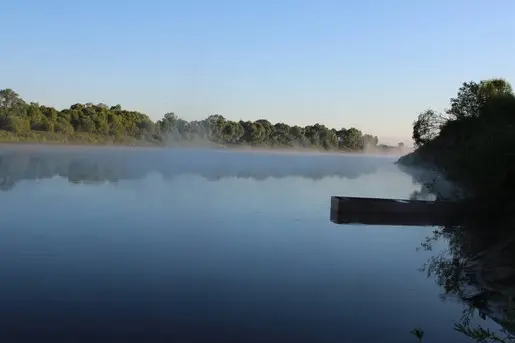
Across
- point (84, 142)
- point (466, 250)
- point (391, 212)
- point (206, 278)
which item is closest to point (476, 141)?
point (391, 212)

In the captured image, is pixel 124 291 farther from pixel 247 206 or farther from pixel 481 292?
pixel 247 206

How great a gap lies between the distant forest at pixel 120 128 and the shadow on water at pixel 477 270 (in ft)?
324

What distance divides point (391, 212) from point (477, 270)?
12304 mm

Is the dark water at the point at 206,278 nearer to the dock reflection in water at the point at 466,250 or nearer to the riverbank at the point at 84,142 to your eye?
the dock reflection in water at the point at 466,250

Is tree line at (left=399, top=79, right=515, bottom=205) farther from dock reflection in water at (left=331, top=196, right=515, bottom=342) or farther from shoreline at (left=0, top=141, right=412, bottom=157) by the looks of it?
shoreline at (left=0, top=141, right=412, bottom=157)

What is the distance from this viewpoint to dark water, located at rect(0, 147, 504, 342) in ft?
36.4

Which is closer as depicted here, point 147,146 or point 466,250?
point 466,250

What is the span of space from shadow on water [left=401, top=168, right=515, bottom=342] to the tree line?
8.01ft

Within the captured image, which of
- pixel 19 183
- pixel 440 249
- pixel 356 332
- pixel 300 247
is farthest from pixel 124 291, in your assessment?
pixel 19 183

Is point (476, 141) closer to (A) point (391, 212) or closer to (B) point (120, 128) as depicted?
(A) point (391, 212)

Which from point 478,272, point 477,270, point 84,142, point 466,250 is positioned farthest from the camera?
point 84,142

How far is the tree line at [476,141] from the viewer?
2723 centimetres

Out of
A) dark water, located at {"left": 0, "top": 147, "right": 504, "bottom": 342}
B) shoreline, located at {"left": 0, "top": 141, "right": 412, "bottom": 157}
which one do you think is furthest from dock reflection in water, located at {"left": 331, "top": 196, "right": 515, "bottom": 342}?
shoreline, located at {"left": 0, "top": 141, "right": 412, "bottom": 157}

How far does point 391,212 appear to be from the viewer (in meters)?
29.4
